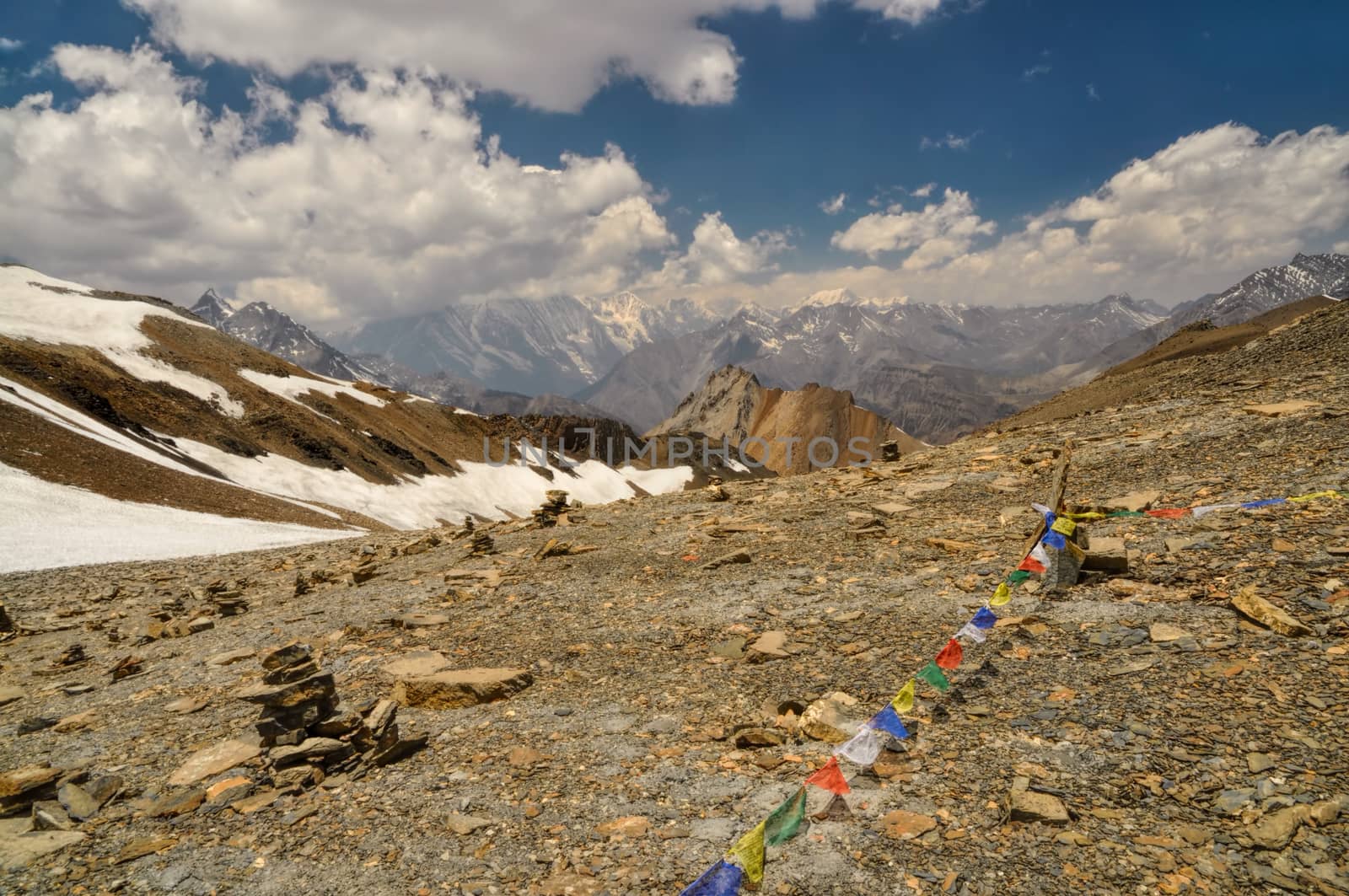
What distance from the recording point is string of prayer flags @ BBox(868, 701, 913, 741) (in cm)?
628

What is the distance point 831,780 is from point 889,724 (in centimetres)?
105

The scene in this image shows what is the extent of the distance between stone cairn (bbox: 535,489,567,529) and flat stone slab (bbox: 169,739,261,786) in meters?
13.8

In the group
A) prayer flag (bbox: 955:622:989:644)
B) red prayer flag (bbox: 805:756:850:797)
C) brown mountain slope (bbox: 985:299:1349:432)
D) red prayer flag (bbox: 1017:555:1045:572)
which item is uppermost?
brown mountain slope (bbox: 985:299:1349:432)

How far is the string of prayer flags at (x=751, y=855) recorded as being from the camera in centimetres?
455

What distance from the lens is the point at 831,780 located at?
5637mm

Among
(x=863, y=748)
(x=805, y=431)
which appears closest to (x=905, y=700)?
(x=863, y=748)

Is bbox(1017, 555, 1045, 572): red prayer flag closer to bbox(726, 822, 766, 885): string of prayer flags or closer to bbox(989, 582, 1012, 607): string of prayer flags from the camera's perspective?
bbox(989, 582, 1012, 607): string of prayer flags

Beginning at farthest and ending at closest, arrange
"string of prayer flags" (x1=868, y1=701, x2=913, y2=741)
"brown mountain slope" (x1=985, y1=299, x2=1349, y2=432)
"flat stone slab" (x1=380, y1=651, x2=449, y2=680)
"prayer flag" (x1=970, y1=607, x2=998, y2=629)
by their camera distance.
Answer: "brown mountain slope" (x1=985, y1=299, x2=1349, y2=432) < "flat stone slab" (x1=380, y1=651, x2=449, y2=680) < "prayer flag" (x1=970, y1=607, x2=998, y2=629) < "string of prayer flags" (x1=868, y1=701, x2=913, y2=741)

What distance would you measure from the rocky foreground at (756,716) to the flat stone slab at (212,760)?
55 mm

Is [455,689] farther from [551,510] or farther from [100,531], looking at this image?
[100,531]

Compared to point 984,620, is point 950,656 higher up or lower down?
lower down

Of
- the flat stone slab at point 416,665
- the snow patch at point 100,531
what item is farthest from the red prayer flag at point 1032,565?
the snow patch at point 100,531

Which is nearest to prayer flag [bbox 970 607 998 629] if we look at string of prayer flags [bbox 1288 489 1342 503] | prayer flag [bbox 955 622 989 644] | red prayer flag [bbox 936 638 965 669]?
prayer flag [bbox 955 622 989 644]

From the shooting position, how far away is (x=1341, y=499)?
382 inches
